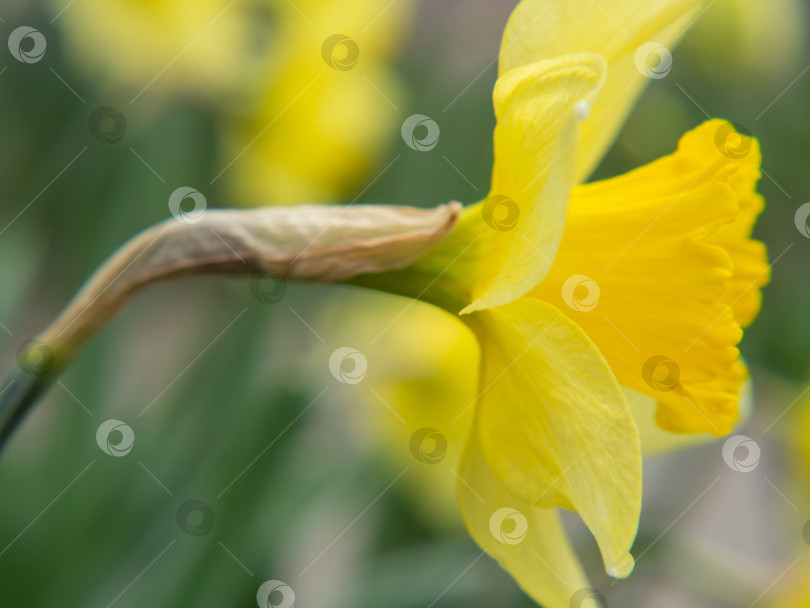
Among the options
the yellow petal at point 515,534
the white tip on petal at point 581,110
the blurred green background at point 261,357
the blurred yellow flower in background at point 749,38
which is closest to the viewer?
the white tip on petal at point 581,110

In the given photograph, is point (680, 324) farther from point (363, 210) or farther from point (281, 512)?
point (281, 512)

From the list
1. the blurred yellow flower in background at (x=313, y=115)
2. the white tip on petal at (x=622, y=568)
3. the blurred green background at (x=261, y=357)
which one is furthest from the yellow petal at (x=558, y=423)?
the blurred yellow flower in background at (x=313, y=115)

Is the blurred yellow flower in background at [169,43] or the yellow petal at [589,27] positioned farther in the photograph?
the blurred yellow flower in background at [169,43]

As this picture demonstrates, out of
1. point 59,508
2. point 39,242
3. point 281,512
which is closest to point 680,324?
point 281,512

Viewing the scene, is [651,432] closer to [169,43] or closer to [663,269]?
[663,269]

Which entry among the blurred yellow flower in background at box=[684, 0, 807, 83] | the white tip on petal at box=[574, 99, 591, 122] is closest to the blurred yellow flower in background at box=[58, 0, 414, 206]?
the blurred yellow flower in background at box=[684, 0, 807, 83]

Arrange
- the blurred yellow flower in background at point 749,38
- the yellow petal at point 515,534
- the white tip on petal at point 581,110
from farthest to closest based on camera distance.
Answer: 1. the blurred yellow flower in background at point 749,38
2. the yellow petal at point 515,534
3. the white tip on petal at point 581,110

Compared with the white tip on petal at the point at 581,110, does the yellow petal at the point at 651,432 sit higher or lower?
lower

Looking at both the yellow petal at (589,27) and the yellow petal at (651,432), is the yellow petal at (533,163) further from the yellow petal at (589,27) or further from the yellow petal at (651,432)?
the yellow petal at (651,432)
